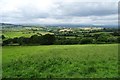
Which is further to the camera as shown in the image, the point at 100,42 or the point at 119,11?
the point at 100,42

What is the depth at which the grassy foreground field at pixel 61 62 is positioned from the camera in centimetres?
753

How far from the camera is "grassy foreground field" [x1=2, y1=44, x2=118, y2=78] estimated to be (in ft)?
24.7

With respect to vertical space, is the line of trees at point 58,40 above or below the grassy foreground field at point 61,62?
above

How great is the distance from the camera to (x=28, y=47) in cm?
1063

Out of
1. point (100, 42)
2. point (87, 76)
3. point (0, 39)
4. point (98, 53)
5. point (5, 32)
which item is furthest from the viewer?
point (100, 42)

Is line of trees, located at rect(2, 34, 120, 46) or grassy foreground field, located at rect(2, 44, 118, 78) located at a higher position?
line of trees, located at rect(2, 34, 120, 46)

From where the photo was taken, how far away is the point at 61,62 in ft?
27.6

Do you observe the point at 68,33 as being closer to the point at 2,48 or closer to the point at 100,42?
the point at 100,42

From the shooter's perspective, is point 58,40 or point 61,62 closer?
point 61,62

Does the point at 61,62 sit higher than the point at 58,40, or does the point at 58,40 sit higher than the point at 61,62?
the point at 58,40

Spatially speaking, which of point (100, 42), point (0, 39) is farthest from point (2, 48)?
point (100, 42)

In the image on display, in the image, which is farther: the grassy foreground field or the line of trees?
the line of trees

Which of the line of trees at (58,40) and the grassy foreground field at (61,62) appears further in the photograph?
the line of trees at (58,40)

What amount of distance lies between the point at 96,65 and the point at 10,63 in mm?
3870
